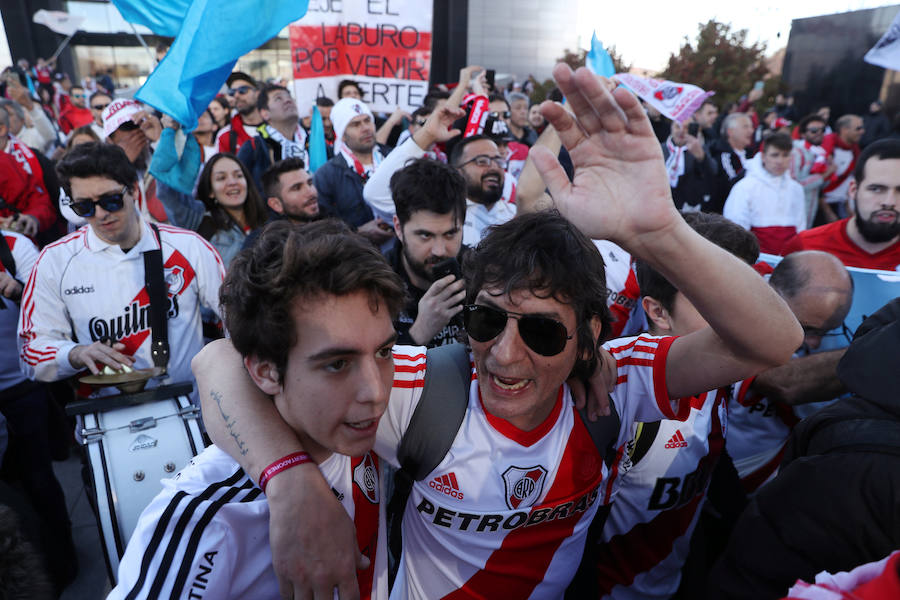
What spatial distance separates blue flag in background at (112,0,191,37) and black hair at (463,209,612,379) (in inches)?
124

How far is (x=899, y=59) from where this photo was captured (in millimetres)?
3598

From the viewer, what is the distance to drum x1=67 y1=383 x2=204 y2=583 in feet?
6.35

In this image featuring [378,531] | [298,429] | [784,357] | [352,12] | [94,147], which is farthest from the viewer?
[352,12]

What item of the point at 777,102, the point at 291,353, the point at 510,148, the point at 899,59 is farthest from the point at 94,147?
the point at 777,102

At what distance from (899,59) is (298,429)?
4.36 metres

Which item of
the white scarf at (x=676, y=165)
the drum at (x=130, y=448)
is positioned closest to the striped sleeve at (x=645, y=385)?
the drum at (x=130, y=448)

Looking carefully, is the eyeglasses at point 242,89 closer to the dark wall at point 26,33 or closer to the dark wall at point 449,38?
the dark wall at point 449,38

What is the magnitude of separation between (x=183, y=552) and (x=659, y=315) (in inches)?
73.2

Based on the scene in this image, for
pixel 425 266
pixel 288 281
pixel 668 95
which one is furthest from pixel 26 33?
pixel 288 281

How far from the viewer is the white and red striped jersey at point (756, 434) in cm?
249

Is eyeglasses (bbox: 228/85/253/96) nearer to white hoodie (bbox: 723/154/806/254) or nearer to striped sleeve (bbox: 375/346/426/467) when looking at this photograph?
white hoodie (bbox: 723/154/806/254)

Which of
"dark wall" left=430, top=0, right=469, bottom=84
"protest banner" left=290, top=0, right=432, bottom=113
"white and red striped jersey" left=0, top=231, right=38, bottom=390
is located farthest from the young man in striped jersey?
"dark wall" left=430, top=0, right=469, bottom=84

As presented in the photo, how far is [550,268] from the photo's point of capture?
1.65 m

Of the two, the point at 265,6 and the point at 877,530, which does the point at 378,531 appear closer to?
the point at 877,530
